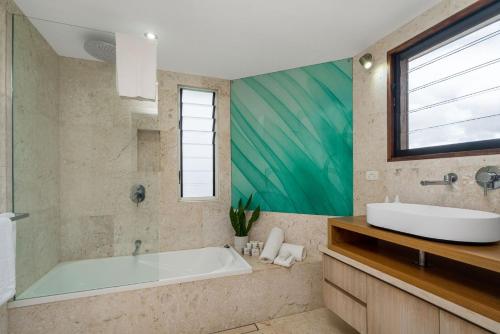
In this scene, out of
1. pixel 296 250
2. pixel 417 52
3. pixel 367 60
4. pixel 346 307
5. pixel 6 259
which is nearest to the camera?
pixel 6 259

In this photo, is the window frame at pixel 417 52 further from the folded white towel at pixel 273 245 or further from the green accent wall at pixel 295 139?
the folded white towel at pixel 273 245

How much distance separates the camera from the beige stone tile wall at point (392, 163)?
134 cm

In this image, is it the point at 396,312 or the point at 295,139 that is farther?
the point at 295,139

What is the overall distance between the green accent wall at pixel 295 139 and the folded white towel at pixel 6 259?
1.84 meters

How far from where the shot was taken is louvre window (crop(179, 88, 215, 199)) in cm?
261

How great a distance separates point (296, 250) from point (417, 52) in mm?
1880

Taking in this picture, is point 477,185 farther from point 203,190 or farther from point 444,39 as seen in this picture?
point 203,190

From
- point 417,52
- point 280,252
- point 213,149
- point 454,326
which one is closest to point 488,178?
point 454,326

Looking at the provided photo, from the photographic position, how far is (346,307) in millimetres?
1449

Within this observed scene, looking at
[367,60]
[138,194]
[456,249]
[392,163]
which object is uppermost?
[367,60]

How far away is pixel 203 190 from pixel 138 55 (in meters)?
1.49

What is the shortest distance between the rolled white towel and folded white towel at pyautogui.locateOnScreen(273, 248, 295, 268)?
4 centimetres

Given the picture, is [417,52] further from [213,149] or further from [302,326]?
[302,326]

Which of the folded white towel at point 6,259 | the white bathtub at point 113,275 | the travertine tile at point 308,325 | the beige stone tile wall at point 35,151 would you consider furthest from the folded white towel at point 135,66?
the travertine tile at point 308,325
